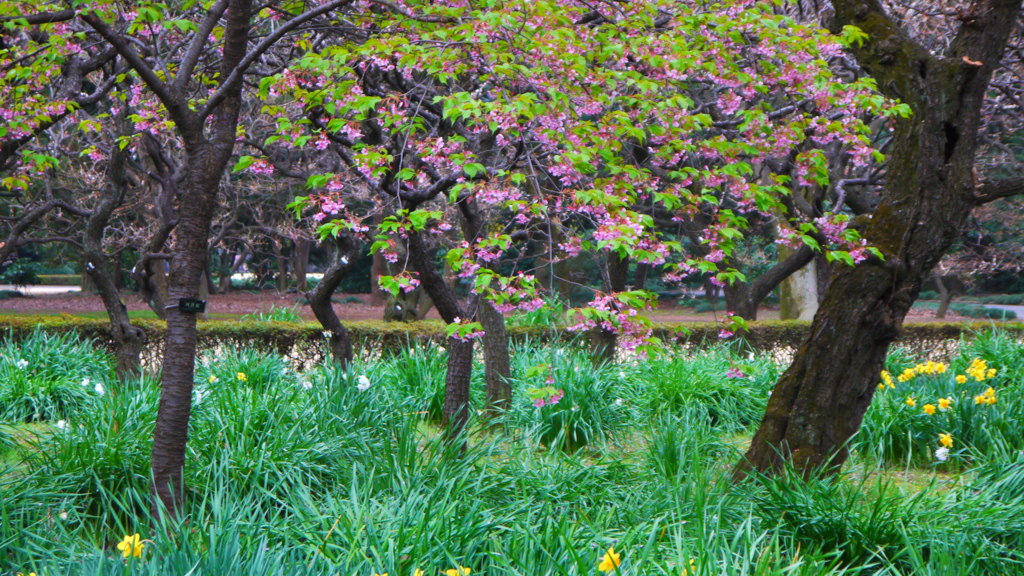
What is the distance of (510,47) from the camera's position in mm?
4152

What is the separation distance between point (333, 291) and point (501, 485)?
11.4 ft

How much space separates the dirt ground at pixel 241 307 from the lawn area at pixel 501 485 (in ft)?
48.6

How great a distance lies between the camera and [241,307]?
26016mm

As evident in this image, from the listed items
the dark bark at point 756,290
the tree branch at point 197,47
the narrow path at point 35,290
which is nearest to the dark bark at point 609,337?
the dark bark at point 756,290

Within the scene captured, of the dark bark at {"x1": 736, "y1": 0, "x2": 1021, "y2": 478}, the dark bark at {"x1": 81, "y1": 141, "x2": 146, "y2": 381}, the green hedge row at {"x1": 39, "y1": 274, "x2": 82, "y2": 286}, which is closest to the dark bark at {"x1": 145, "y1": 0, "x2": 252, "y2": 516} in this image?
the dark bark at {"x1": 736, "y1": 0, "x2": 1021, "y2": 478}

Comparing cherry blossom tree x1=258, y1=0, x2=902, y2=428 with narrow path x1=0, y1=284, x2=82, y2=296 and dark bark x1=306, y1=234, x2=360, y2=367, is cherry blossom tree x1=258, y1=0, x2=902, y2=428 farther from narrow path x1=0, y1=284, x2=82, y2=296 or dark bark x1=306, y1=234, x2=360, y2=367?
narrow path x1=0, y1=284, x2=82, y2=296

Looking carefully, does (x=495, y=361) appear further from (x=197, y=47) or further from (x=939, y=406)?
(x=197, y=47)

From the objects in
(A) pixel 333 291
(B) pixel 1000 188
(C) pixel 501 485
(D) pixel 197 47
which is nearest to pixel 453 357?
(C) pixel 501 485

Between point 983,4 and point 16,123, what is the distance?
617 cm

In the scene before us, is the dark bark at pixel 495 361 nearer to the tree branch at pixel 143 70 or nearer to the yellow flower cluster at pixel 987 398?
the tree branch at pixel 143 70

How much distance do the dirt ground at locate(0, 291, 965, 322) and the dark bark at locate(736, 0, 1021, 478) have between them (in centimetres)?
1655

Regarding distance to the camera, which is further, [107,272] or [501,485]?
[107,272]

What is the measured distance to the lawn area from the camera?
3.21 m

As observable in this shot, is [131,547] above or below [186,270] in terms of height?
below
